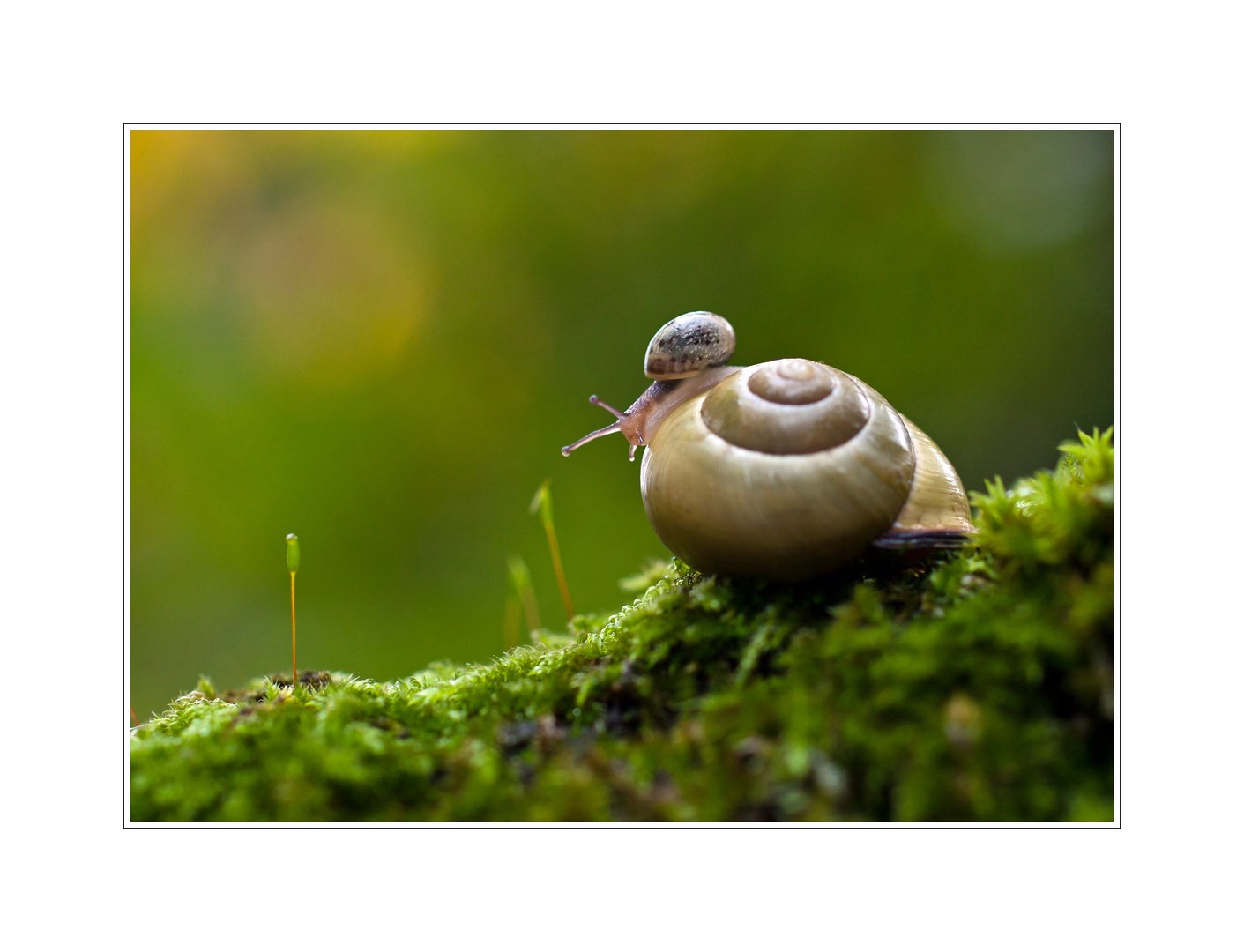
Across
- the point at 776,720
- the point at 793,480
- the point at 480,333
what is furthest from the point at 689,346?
the point at 480,333

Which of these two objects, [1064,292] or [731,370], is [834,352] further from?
[731,370]

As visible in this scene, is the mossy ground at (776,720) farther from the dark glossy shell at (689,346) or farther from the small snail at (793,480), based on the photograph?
the dark glossy shell at (689,346)

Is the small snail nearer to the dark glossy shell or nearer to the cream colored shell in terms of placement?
the cream colored shell

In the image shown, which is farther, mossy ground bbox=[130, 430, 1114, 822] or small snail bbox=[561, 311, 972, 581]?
small snail bbox=[561, 311, 972, 581]

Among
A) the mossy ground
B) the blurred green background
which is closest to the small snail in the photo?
the mossy ground

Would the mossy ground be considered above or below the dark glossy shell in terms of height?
below

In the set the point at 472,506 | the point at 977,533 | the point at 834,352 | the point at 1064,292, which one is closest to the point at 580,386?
the point at 472,506
